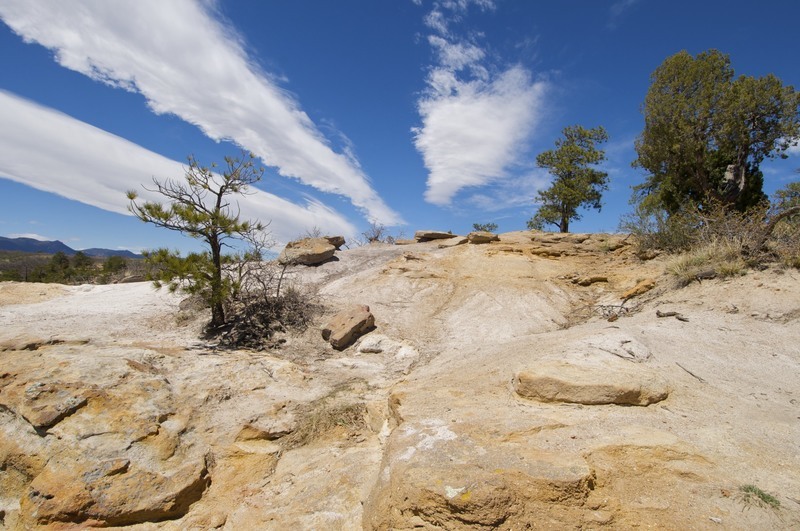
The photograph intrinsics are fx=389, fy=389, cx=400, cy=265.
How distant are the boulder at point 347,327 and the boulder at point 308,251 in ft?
15.2

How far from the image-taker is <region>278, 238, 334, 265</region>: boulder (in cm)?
1170

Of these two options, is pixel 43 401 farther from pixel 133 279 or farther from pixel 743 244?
pixel 133 279

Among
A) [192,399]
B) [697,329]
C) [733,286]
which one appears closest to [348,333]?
[192,399]

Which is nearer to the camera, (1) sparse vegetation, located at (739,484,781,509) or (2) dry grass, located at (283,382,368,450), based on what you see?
(1) sparse vegetation, located at (739,484,781,509)

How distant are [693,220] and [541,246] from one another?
3562 mm

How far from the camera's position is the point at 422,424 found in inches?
127

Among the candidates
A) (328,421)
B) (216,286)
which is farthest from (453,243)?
(328,421)

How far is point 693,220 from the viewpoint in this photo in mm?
9109

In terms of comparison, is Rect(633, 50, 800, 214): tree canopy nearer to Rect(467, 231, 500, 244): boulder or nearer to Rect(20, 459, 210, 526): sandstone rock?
Rect(467, 231, 500, 244): boulder

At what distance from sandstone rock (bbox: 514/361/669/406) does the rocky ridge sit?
0.02 m

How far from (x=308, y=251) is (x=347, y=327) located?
5271 mm

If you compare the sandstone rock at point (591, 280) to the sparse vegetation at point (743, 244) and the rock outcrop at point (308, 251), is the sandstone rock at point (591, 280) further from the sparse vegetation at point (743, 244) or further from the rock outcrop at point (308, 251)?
the rock outcrop at point (308, 251)

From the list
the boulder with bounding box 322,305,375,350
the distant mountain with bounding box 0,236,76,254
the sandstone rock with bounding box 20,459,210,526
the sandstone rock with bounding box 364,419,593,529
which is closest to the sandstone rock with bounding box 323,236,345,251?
the boulder with bounding box 322,305,375,350

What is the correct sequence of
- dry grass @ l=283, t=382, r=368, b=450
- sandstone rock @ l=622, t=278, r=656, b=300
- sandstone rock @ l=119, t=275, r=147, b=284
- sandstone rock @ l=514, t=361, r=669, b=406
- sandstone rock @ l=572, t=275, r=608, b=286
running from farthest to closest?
sandstone rock @ l=119, t=275, r=147, b=284, sandstone rock @ l=572, t=275, r=608, b=286, sandstone rock @ l=622, t=278, r=656, b=300, dry grass @ l=283, t=382, r=368, b=450, sandstone rock @ l=514, t=361, r=669, b=406
